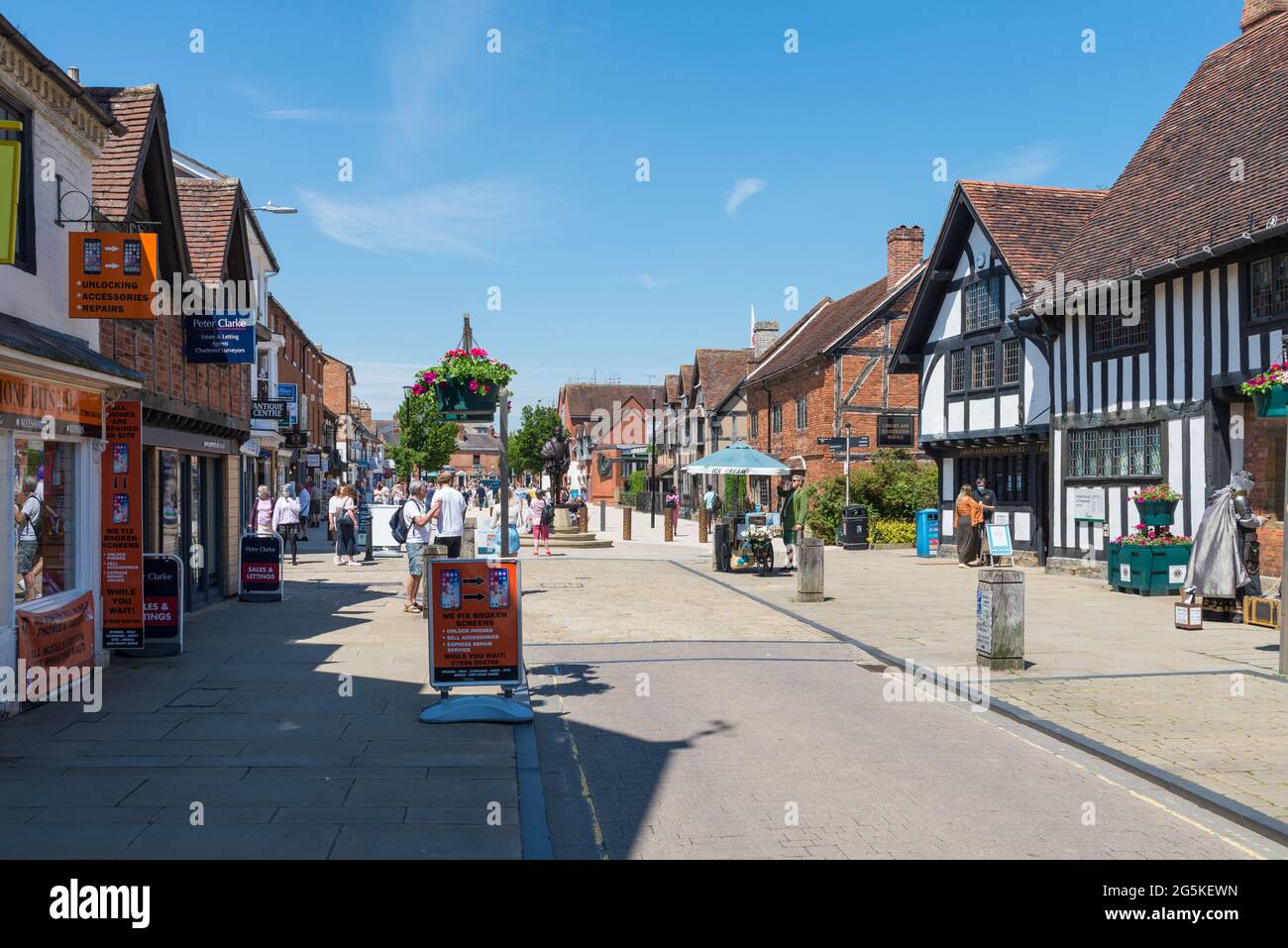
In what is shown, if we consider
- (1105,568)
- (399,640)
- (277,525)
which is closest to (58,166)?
(399,640)

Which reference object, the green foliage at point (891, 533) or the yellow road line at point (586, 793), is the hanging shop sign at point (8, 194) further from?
the green foliage at point (891, 533)

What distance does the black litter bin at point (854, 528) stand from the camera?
93.9ft

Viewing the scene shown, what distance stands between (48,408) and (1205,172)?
58.7 ft

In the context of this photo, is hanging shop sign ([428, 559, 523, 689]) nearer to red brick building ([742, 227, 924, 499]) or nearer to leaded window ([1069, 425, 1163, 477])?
leaded window ([1069, 425, 1163, 477])

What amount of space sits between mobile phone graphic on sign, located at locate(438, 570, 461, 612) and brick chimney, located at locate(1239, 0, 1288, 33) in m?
19.5

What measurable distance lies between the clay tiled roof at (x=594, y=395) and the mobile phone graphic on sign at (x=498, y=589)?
3558 inches

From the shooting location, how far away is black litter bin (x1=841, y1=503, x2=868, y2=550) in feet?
93.9

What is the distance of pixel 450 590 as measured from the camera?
8.50 meters

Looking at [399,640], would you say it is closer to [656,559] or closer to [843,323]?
[656,559]

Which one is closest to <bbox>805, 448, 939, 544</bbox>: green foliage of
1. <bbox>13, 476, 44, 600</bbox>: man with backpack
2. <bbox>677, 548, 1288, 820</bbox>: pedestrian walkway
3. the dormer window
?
the dormer window

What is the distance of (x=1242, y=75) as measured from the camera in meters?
19.0

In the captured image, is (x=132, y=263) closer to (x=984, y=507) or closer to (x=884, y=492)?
(x=984, y=507)

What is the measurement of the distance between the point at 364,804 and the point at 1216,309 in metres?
15.4

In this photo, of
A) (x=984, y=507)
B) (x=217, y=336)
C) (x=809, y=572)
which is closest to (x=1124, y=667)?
(x=809, y=572)
